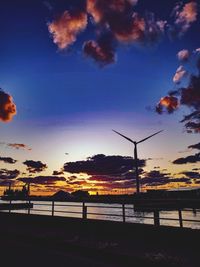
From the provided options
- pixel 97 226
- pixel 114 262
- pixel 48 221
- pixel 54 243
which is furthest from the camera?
pixel 48 221

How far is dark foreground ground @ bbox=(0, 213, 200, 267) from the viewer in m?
7.35

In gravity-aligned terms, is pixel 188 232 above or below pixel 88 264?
above

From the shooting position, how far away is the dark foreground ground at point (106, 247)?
7.35 m

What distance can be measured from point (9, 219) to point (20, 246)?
A: 9.90 m

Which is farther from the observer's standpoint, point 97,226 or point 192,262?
point 97,226

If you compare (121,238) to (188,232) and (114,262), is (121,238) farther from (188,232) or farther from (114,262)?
(114,262)

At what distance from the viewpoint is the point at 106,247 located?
9391 millimetres

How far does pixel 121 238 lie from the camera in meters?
11.1

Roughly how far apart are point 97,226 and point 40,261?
18.5 ft

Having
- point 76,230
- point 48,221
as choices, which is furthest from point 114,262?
point 48,221

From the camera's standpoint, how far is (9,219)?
1867 centimetres

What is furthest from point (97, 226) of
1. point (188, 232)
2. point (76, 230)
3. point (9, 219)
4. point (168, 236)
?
point (9, 219)

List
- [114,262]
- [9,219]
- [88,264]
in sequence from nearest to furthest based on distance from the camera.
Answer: [88,264]
[114,262]
[9,219]

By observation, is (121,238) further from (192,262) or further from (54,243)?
(192,262)
